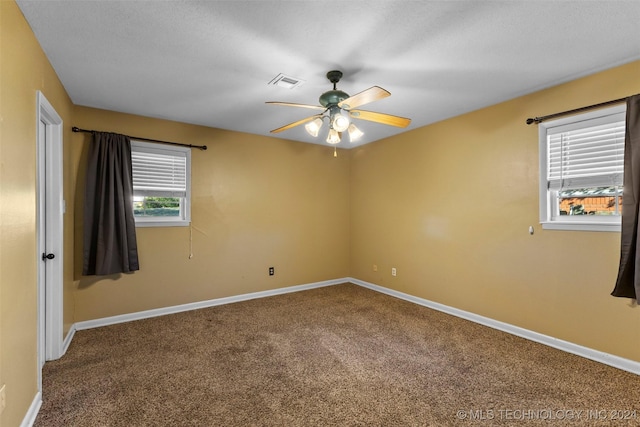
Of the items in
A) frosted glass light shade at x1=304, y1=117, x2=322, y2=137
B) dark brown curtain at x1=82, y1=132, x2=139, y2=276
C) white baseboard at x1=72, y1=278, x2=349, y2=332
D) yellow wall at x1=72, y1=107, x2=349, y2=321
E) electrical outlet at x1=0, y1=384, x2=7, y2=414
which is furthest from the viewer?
yellow wall at x1=72, y1=107, x2=349, y2=321

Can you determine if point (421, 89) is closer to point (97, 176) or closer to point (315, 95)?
point (315, 95)

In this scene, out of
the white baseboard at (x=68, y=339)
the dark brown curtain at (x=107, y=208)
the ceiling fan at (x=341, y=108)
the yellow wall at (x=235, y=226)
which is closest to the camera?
the ceiling fan at (x=341, y=108)

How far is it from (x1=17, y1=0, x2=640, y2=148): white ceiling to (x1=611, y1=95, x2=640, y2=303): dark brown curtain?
51cm

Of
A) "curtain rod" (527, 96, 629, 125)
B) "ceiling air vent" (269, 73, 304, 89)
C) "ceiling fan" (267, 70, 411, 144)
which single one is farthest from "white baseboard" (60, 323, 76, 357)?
"curtain rod" (527, 96, 629, 125)

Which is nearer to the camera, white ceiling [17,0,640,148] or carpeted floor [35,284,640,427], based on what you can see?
white ceiling [17,0,640,148]

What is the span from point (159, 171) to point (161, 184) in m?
0.17

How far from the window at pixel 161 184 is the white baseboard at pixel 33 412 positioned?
6.59 feet

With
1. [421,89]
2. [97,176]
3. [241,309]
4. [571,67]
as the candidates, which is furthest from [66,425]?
[571,67]

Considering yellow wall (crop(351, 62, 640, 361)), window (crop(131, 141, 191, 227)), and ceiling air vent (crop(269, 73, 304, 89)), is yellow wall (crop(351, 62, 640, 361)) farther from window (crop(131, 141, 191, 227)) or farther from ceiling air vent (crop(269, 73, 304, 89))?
window (crop(131, 141, 191, 227))

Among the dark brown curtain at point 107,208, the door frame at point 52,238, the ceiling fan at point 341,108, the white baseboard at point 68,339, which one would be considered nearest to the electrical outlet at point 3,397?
the door frame at point 52,238

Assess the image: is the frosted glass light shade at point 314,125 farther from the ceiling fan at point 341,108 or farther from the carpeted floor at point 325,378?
the carpeted floor at point 325,378

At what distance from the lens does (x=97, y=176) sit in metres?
3.32

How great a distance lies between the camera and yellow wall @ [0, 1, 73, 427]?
61.0 inches

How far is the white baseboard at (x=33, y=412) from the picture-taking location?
1790 millimetres
